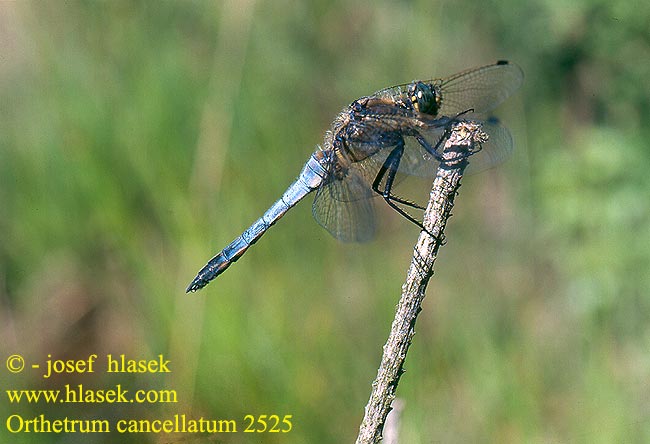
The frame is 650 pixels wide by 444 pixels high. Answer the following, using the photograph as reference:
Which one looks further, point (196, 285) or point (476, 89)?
point (476, 89)

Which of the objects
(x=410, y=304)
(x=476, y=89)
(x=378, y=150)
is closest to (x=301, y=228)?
(x=378, y=150)

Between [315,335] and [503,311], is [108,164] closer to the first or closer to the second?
[315,335]

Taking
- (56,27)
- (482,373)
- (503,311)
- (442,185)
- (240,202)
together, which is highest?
(56,27)

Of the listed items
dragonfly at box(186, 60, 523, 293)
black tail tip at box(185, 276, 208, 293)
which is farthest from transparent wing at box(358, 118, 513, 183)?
black tail tip at box(185, 276, 208, 293)

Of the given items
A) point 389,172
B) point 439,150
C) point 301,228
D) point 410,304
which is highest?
point 301,228

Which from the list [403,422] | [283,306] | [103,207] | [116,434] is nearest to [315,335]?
[283,306]

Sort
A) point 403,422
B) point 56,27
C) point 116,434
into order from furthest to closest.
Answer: point 56,27
point 116,434
point 403,422

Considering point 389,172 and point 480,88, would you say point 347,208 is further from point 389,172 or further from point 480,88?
point 480,88
